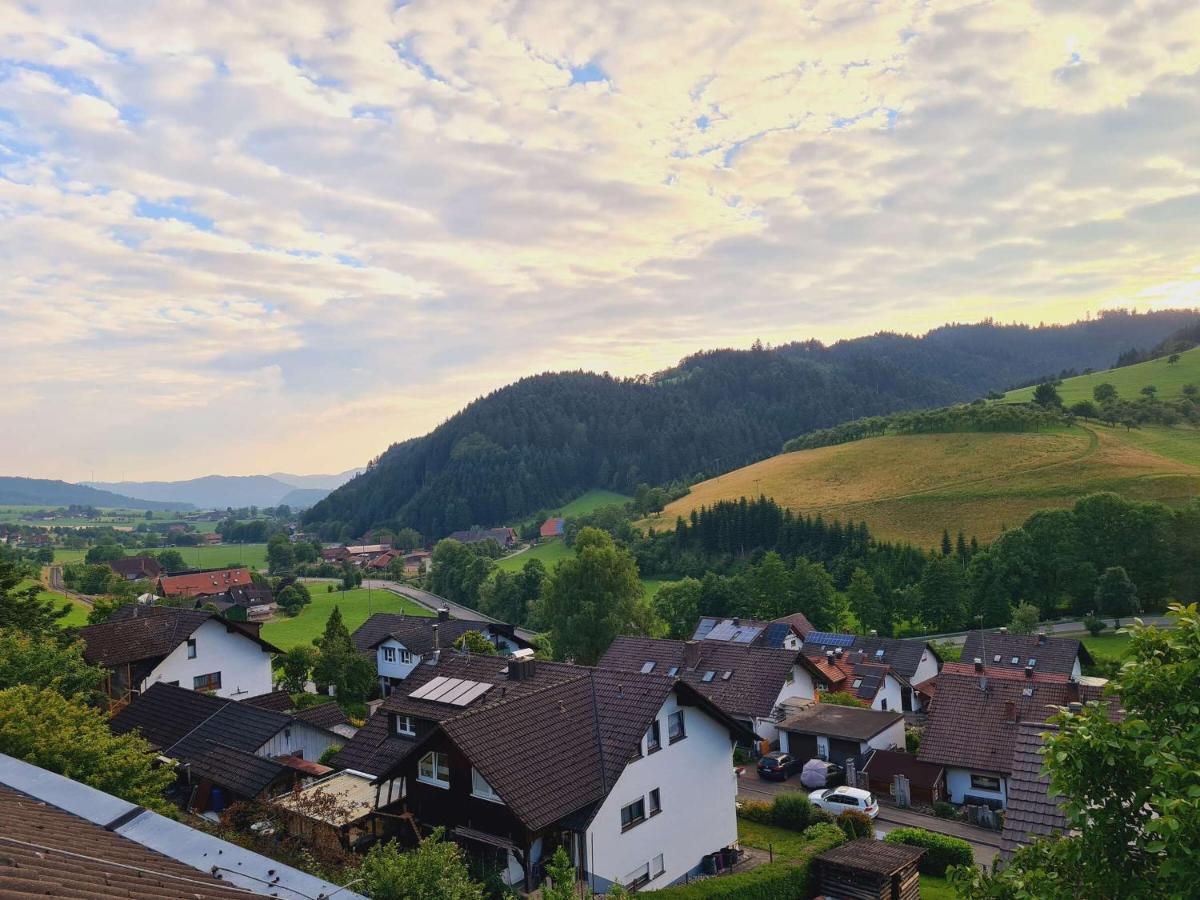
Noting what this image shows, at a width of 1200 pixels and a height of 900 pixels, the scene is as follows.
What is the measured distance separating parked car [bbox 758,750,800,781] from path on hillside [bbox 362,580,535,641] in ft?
163

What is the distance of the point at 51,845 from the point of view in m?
6.69

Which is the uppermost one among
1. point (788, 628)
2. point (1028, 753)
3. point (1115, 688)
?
point (1115, 688)

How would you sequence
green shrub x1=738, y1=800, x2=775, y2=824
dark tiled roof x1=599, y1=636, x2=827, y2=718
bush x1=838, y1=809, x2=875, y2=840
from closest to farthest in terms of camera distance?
bush x1=838, y1=809, x2=875, y2=840, green shrub x1=738, y1=800, x2=775, y2=824, dark tiled roof x1=599, y1=636, x2=827, y2=718

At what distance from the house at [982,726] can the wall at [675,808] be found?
15.1 metres

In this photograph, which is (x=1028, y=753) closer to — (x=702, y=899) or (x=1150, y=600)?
(x=702, y=899)

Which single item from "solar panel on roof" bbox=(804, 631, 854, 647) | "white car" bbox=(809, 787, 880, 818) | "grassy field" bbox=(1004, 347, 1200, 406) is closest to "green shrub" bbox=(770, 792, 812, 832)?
"white car" bbox=(809, 787, 880, 818)

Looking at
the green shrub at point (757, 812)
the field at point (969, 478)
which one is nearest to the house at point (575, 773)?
the green shrub at point (757, 812)

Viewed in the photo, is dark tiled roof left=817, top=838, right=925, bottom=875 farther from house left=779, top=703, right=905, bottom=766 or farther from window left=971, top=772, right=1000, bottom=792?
A: house left=779, top=703, right=905, bottom=766

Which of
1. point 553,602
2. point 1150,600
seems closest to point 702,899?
point 553,602

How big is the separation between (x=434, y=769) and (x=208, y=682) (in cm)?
2712

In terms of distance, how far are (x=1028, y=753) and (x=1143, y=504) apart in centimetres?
8426

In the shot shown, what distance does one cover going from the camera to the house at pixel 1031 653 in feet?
178

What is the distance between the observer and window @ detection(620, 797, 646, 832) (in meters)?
22.6

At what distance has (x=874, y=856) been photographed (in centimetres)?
2380
